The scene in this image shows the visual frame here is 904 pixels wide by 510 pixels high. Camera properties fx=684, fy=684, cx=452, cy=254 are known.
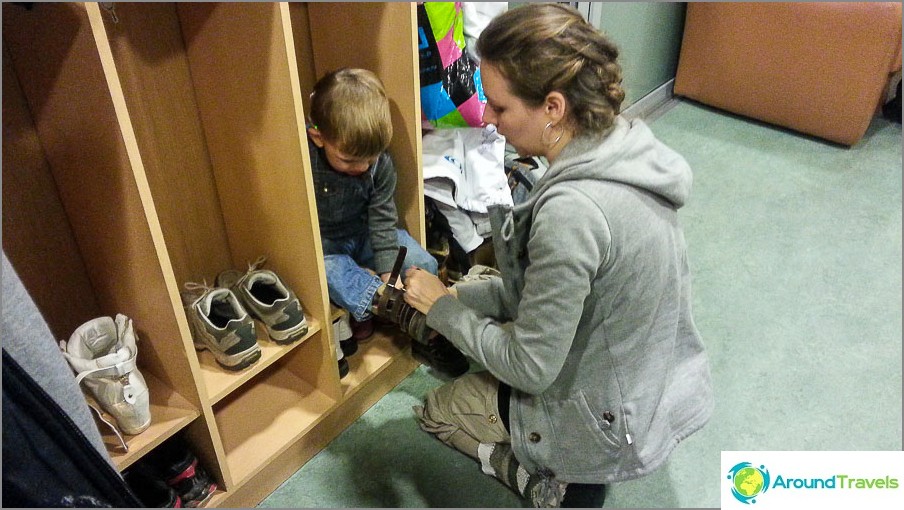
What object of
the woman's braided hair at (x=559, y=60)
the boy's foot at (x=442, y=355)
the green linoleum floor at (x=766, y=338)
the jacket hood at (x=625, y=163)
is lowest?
the green linoleum floor at (x=766, y=338)

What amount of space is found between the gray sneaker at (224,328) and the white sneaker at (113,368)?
0.41 ft

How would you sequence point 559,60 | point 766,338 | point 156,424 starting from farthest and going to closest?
point 766,338 → point 156,424 → point 559,60

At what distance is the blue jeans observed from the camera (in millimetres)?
1494

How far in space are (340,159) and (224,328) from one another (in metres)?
0.43

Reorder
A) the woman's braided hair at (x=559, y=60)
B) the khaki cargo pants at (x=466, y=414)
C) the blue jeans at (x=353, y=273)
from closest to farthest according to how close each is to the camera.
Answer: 1. the woman's braided hair at (x=559, y=60)
2. the khaki cargo pants at (x=466, y=414)
3. the blue jeans at (x=353, y=273)

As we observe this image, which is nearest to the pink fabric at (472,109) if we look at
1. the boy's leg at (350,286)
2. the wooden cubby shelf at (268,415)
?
the boy's leg at (350,286)

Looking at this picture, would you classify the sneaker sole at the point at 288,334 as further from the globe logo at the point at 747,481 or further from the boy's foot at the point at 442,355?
the globe logo at the point at 747,481

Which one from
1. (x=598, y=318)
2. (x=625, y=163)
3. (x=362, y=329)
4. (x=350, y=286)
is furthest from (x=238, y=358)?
(x=625, y=163)

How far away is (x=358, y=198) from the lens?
1.55m

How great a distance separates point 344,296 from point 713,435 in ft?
2.93

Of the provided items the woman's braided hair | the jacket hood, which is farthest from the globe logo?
the woman's braided hair

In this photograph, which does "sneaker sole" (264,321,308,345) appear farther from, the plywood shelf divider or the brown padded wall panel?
the brown padded wall panel

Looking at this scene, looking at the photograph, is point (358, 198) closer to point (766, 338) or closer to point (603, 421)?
point (603, 421)

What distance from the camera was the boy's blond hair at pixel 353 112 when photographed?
1.35 metres
